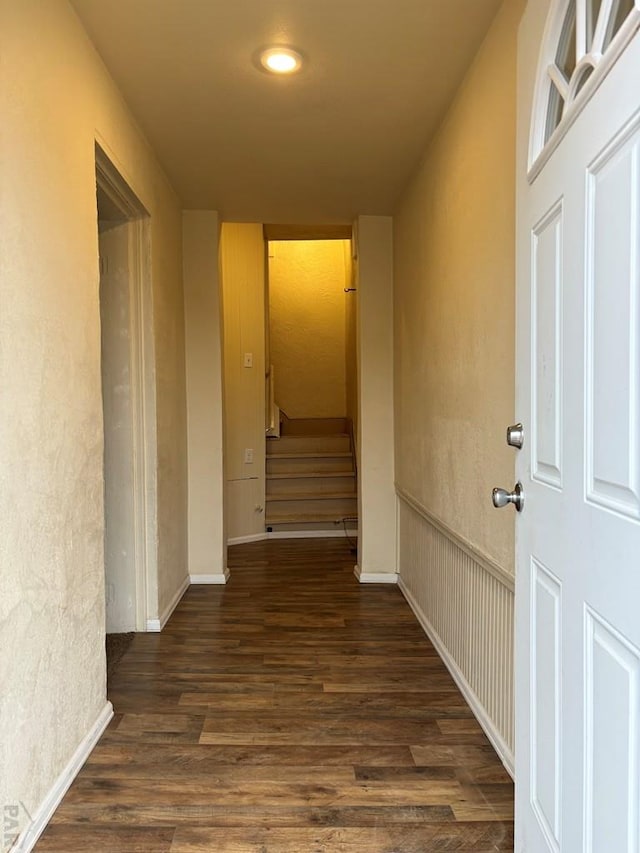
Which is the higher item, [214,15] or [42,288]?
[214,15]

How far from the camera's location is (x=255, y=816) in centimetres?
163

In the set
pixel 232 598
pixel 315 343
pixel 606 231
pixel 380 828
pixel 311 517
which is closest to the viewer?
pixel 606 231

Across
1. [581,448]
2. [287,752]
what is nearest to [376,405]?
[287,752]

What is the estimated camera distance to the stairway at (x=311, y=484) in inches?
209

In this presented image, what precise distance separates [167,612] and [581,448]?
275cm

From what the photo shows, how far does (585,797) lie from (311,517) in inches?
169

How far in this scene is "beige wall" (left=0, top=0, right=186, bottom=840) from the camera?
1413mm

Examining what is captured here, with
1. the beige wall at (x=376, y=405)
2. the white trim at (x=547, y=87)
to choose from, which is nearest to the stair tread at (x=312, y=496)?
the beige wall at (x=376, y=405)

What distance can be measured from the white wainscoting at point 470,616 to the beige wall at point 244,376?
2089 mm

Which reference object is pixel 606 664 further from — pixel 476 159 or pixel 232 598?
pixel 232 598

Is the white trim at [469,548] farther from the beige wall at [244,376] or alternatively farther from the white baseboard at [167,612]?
the beige wall at [244,376]

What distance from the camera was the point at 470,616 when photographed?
229cm

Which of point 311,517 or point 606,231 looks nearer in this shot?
point 606,231

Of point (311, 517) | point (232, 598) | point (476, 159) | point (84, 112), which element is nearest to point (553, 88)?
point (476, 159)
